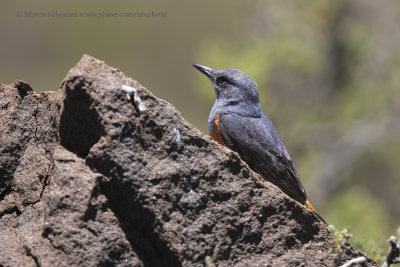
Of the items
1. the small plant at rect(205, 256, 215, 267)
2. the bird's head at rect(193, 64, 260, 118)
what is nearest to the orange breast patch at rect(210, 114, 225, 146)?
the bird's head at rect(193, 64, 260, 118)

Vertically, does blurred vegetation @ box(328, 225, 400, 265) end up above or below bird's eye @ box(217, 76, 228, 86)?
below

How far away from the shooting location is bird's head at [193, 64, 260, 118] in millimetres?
5559

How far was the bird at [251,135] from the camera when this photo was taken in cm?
481

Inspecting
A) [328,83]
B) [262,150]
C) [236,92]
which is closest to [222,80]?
[236,92]

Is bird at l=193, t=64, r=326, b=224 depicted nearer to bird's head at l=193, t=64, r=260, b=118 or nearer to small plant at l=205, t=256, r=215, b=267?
bird's head at l=193, t=64, r=260, b=118

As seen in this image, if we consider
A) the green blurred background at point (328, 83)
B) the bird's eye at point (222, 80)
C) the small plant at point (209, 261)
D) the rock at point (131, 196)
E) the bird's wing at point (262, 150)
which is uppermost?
the green blurred background at point (328, 83)

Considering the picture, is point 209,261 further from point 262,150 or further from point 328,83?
point 328,83

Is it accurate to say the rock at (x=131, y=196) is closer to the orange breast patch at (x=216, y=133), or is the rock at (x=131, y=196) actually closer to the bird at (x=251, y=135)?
the bird at (x=251, y=135)

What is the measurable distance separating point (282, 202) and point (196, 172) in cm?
59

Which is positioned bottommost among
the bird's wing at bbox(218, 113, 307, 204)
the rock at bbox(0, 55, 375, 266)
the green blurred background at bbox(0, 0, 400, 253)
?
the rock at bbox(0, 55, 375, 266)

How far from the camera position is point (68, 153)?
130 inches

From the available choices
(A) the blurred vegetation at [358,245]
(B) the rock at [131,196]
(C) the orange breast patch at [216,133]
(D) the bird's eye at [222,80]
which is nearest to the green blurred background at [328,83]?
(D) the bird's eye at [222,80]

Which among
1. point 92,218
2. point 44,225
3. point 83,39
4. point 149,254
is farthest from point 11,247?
point 83,39

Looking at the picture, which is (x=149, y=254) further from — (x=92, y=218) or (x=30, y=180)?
(x=30, y=180)
